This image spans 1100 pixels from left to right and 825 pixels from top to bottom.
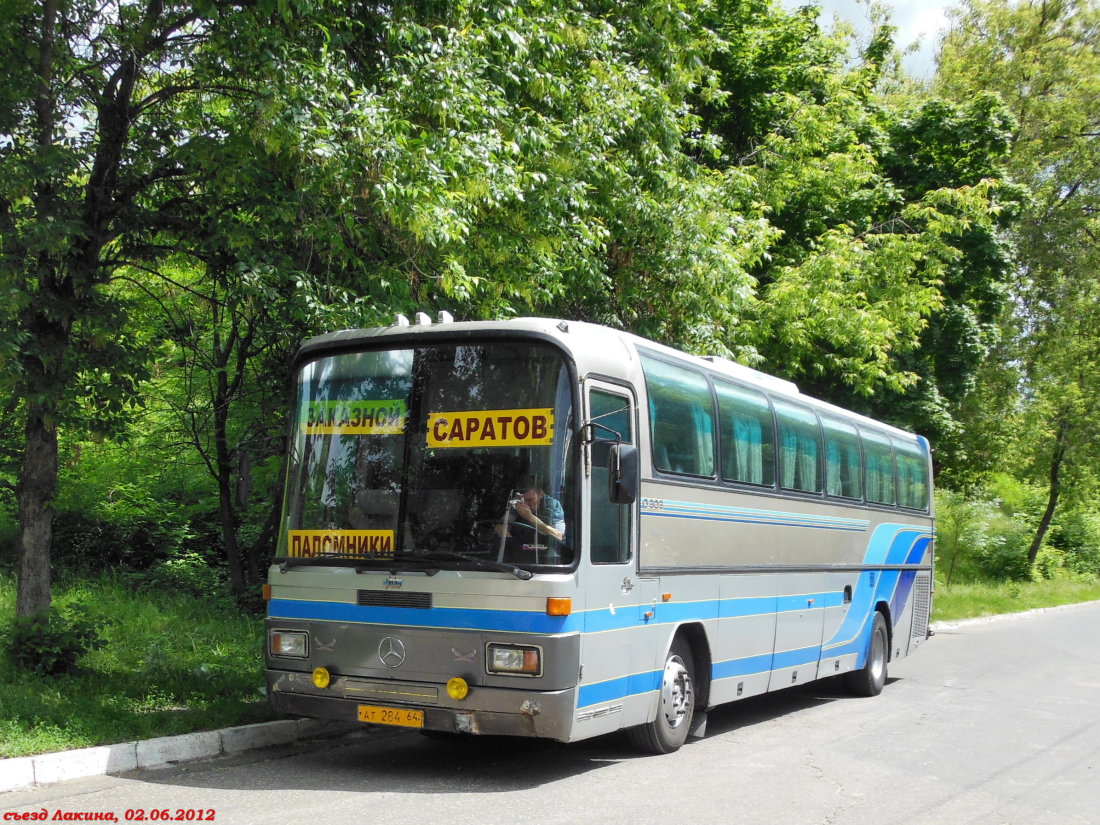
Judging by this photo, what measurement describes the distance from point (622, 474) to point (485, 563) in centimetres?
114

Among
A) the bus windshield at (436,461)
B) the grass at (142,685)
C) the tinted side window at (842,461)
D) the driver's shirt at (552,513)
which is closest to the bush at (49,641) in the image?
the grass at (142,685)

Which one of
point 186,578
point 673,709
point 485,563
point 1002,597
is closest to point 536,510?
point 485,563

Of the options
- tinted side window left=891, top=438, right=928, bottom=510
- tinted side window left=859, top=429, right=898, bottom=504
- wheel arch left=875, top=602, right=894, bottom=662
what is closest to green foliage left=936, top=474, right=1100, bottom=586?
tinted side window left=891, top=438, right=928, bottom=510

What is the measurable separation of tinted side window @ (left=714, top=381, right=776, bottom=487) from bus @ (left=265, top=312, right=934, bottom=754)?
13.6 inches

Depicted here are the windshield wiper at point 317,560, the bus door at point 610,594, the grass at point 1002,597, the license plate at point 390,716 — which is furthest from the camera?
the grass at point 1002,597

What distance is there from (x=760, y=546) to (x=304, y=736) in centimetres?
464

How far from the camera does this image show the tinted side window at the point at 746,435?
1003 cm

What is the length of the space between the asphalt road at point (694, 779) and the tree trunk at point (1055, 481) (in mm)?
26115

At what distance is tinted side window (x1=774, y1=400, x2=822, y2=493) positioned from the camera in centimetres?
1134

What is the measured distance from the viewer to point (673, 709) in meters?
8.94

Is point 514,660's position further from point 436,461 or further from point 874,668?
point 874,668

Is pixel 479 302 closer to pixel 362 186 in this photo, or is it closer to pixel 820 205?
pixel 362 186

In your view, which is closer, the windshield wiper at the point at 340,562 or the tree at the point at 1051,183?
the windshield wiper at the point at 340,562

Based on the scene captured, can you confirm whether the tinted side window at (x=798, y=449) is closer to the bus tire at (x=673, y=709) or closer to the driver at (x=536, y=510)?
the bus tire at (x=673, y=709)
